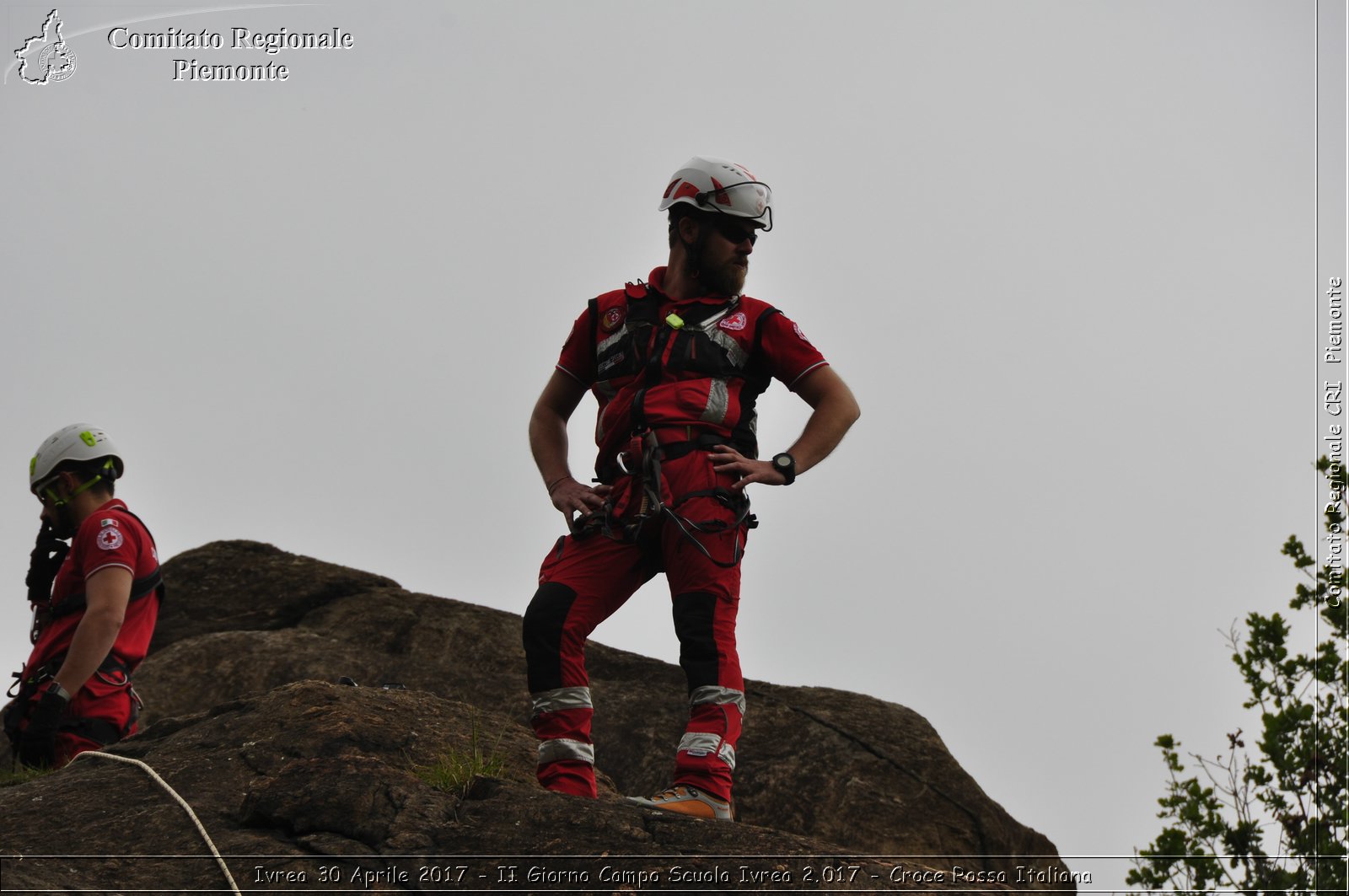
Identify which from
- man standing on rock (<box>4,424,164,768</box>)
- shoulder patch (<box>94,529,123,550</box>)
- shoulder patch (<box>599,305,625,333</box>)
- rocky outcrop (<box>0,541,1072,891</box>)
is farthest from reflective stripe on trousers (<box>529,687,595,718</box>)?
shoulder patch (<box>94,529,123,550</box>)

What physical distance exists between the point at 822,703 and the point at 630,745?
62.2 inches

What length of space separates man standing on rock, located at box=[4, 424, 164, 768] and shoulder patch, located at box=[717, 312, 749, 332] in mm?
4184

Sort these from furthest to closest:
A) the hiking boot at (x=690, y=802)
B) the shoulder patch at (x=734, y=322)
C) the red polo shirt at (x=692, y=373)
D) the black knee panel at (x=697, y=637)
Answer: the shoulder patch at (x=734, y=322) → the red polo shirt at (x=692, y=373) → the black knee panel at (x=697, y=637) → the hiking boot at (x=690, y=802)

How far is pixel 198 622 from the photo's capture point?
43.9 ft

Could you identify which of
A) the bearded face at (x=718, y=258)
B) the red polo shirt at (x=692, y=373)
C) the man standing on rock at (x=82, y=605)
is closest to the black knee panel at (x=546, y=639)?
the red polo shirt at (x=692, y=373)

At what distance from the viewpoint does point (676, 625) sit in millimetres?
6852

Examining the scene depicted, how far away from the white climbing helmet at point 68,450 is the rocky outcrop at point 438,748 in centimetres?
181

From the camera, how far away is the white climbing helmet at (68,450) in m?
9.44

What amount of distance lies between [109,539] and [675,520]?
13.4 feet

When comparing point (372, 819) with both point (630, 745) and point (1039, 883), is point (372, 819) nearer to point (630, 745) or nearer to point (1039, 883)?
point (630, 745)

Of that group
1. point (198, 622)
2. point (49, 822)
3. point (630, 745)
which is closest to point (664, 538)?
point (49, 822)

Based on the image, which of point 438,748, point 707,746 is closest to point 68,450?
point 438,748

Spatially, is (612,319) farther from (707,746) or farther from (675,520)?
(707,746)

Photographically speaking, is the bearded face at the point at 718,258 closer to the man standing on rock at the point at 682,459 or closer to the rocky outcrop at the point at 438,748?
the man standing on rock at the point at 682,459
